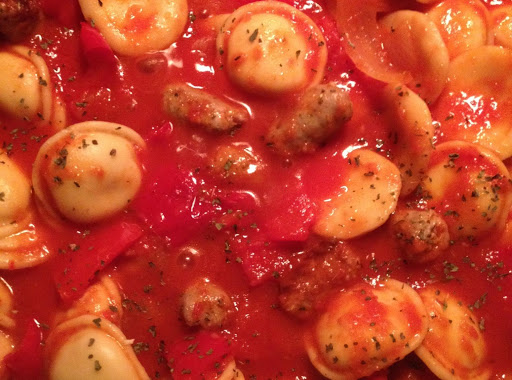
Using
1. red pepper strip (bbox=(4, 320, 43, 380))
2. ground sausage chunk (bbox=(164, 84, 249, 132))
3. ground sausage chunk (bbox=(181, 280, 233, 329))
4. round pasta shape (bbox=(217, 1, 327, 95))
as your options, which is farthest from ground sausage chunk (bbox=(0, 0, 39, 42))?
ground sausage chunk (bbox=(181, 280, 233, 329))

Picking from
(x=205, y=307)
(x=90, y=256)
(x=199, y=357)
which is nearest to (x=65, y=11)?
(x=90, y=256)

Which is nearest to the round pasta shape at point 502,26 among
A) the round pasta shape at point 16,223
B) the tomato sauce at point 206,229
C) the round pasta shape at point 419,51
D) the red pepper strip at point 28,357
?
the round pasta shape at point 419,51

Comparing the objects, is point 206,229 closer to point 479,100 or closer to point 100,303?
point 100,303

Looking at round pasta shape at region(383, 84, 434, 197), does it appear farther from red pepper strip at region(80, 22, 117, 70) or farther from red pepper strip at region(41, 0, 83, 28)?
red pepper strip at region(41, 0, 83, 28)

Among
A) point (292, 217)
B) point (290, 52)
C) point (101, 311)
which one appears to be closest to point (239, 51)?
point (290, 52)

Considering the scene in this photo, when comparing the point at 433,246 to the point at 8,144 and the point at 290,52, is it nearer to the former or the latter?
the point at 290,52
